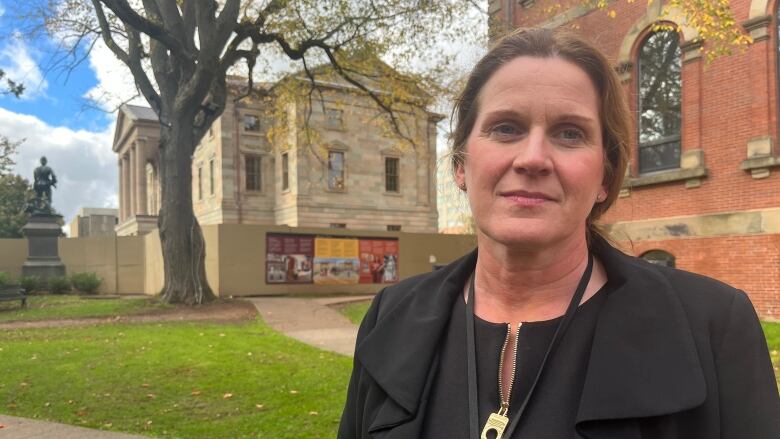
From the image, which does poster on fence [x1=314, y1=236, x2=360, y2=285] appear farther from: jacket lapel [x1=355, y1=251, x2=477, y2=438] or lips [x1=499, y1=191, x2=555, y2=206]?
lips [x1=499, y1=191, x2=555, y2=206]

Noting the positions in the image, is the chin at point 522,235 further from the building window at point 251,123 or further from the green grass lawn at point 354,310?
the building window at point 251,123

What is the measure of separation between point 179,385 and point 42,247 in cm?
2066

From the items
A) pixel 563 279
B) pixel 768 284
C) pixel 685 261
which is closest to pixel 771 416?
pixel 563 279

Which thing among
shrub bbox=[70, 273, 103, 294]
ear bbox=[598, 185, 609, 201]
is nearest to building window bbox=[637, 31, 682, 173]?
ear bbox=[598, 185, 609, 201]

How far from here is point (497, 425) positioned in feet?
4.54

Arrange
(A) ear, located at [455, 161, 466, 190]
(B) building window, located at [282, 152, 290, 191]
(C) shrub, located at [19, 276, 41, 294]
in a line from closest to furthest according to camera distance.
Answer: (A) ear, located at [455, 161, 466, 190] → (C) shrub, located at [19, 276, 41, 294] → (B) building window, located at [282, 152, 290, 191]

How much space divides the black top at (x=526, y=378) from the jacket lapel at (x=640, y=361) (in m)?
0.06

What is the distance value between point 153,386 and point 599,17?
13.5 m

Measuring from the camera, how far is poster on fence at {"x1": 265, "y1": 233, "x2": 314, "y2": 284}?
20.3m

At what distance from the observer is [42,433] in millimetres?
5125

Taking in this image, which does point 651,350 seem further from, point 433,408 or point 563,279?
point 433,408

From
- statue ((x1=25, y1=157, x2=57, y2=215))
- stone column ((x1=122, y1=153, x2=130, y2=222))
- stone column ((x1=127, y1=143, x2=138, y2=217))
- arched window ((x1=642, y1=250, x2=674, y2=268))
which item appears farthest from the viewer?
stone column ((x1=122, y1=153, x2=130, y2=222))

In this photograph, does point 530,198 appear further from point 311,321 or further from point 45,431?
point 311,321

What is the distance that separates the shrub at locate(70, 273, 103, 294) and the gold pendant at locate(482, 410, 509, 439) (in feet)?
78.1
